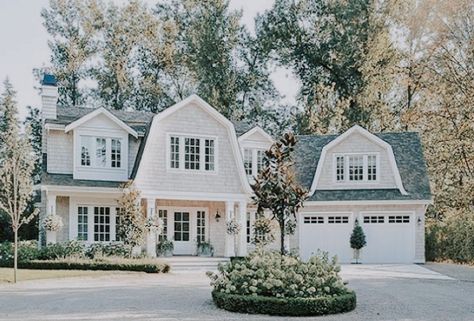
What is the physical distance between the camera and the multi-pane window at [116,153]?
24.8m

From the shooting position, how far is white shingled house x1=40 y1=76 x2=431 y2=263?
926 inches

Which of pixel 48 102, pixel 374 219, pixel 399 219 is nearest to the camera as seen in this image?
pixel 48 102

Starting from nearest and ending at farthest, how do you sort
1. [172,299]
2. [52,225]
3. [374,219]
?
[172,299] → [52,225] → [374,219]

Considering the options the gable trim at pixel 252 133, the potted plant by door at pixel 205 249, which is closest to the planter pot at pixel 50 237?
the potted plant by door at pixel 205 249

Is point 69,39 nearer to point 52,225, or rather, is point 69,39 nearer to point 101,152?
point 101,152

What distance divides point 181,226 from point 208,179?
2.79 metres

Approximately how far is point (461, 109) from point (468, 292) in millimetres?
17255

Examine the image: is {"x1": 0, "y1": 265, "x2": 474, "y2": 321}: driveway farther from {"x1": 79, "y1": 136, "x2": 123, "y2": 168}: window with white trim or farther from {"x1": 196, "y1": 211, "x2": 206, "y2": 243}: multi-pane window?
{"x1": 79, "y1": 136, "x2": 123, "y2": 168}: window with white trim

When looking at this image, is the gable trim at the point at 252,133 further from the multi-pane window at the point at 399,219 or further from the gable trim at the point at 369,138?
the multi-pane window at the point at 399,219

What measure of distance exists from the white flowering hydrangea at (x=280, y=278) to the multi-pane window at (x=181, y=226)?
507 inches

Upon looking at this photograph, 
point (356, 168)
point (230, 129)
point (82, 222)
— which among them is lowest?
point (82, 222)

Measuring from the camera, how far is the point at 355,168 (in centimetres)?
2702

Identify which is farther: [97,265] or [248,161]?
[248,161]

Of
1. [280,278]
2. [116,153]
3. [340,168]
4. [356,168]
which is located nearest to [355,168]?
[356,168]
